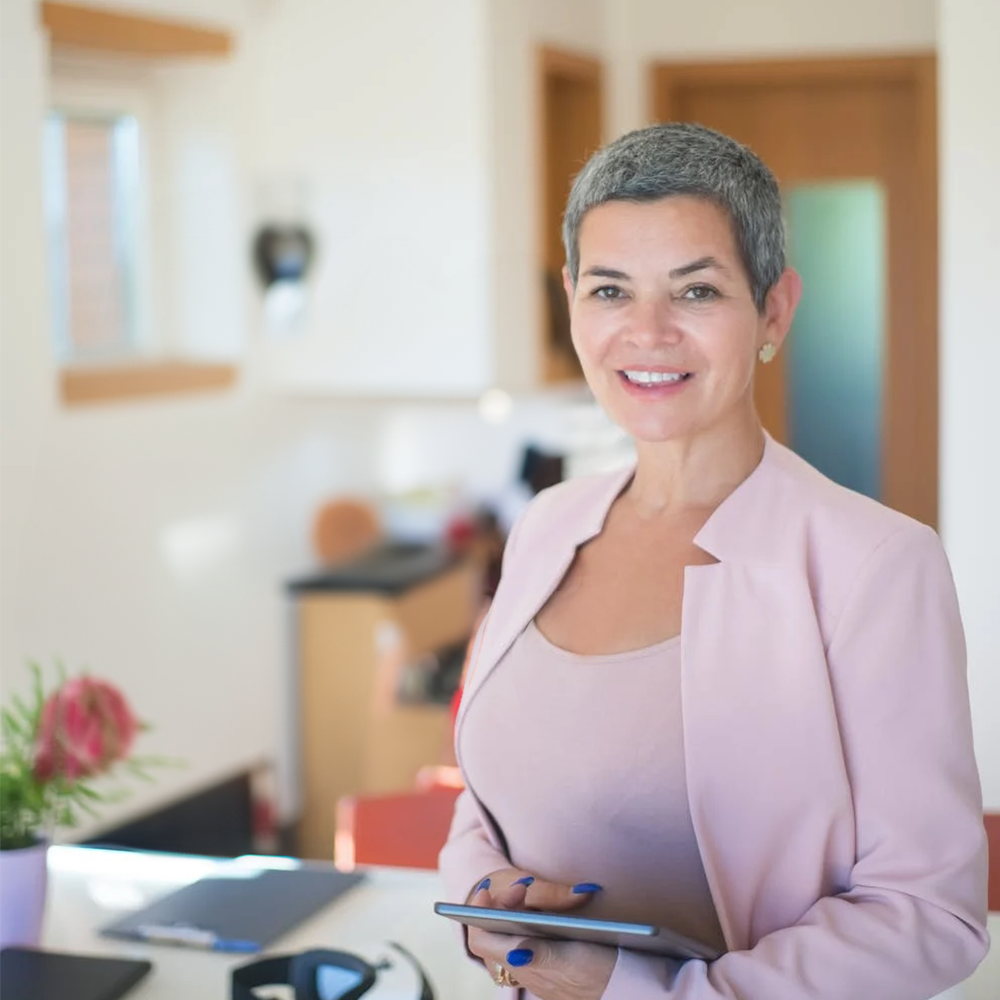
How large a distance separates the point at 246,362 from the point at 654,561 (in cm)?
286

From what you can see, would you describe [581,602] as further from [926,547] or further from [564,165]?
[564,165]

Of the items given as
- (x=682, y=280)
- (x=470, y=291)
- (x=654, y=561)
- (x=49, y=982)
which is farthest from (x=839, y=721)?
(x=470, y=291)

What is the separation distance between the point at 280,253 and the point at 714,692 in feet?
9.91

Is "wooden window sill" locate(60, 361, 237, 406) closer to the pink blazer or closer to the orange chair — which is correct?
the orange chair

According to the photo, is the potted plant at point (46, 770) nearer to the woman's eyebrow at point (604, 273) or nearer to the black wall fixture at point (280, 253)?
the woman's eyebrow at point (604, 273)

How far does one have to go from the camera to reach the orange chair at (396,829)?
2355mm

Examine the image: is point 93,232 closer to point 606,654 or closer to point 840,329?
point 840,329

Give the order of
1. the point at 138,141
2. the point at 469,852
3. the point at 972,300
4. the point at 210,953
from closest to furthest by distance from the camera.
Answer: the point at 469,852
the point at 210,953
the point at 972,300
the point at 138,141

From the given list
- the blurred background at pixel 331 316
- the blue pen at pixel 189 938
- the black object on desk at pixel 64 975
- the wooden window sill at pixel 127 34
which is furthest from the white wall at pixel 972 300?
the wooden window sill at pixel 127 34

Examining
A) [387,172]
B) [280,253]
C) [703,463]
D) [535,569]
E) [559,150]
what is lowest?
[535,569]

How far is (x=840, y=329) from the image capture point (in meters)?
4.72

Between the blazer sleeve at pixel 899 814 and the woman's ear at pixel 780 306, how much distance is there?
0.79 feet

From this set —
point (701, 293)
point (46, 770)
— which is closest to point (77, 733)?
point (46, 770)

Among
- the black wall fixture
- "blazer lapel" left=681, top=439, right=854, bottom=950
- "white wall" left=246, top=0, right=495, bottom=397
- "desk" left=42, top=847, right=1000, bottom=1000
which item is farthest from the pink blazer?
the black wall fixture
